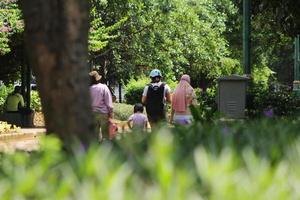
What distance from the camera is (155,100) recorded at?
10.8 metres

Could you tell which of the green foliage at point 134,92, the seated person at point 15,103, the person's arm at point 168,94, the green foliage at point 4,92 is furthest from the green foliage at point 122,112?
the person's arm at point 168,94

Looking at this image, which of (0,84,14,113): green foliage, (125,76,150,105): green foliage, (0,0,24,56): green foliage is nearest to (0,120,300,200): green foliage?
(0,0,24,56): green foliage

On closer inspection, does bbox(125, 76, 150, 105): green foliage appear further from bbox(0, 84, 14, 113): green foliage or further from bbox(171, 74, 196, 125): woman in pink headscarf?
bbox(171, 74, 196, 125): woman in pink headscarf

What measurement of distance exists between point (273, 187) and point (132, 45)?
24355mm

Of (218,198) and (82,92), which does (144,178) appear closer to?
(218,198)

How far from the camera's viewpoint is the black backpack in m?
10.8

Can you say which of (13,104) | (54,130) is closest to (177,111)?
(54,130)

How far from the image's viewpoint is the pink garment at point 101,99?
9.97 m

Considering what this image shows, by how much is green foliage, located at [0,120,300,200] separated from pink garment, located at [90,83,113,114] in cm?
649

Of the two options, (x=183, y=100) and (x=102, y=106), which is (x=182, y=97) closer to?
(x=183, y=100)

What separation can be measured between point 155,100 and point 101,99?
1146mm

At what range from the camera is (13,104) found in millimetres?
19281

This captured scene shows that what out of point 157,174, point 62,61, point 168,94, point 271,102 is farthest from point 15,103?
point 157,174

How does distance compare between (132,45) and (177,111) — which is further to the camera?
(132,45)
